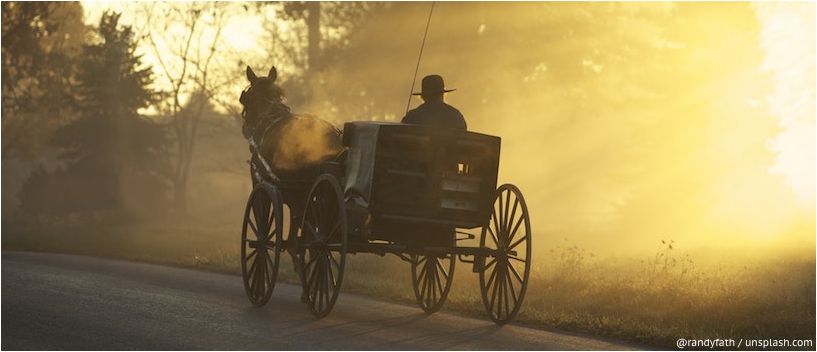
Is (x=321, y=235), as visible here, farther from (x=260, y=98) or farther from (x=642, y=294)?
(x=642, y=294)

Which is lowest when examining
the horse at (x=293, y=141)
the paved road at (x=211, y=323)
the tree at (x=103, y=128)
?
the paved road at (x=211, y=323)

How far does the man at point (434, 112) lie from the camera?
38.8 feet

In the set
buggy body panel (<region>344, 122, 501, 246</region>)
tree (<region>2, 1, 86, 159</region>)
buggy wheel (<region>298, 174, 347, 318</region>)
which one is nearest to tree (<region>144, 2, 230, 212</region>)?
tree (<region>2, 1, 86, 159</region>)

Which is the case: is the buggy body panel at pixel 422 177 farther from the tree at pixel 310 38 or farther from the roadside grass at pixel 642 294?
the tree at pixel 310 38

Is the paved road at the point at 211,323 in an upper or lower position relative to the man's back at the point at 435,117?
lower

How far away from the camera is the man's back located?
11.8 m

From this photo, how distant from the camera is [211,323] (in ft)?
36.4

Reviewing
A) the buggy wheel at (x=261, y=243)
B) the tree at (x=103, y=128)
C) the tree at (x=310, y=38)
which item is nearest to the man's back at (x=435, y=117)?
the buggy wheel at (x=261, y=243)

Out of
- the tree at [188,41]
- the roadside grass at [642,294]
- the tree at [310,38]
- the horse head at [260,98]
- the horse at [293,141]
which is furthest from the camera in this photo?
the tree at [188,41]

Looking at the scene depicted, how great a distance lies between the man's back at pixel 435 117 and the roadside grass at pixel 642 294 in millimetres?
2285

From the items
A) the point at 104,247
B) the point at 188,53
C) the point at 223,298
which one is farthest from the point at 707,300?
the point at 188,53

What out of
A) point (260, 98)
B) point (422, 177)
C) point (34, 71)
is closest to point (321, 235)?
point (422, 177)

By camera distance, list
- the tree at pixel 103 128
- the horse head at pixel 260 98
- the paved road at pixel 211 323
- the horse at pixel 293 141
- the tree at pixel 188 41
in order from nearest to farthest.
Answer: the paved road at pixel 211 323 → the horse at pixel 293 141 → the horse head at pixel 260 98 → the tree at pixel 188 41 → the tree at pixel 103 128

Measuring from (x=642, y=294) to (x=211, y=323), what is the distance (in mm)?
6175
